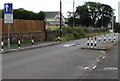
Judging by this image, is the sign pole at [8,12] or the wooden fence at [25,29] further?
the wooden fence at [25,29]

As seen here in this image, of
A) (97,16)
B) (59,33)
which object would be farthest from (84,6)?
(59,33)

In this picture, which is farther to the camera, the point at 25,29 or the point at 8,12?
the point at 25,29

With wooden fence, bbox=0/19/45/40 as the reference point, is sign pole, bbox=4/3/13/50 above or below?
above

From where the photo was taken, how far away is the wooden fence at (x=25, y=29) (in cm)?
2727

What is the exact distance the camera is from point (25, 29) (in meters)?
31.5

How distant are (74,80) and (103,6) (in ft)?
335

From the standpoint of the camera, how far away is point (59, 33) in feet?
136

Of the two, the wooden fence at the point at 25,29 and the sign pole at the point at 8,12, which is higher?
the sign pole at the point at 8,12

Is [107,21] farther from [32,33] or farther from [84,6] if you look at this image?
[32,33]

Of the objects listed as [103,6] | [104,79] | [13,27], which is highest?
[103,6]

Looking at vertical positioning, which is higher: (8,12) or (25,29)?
(8,12)

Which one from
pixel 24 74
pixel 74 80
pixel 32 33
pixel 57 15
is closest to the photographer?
pixel 74 80

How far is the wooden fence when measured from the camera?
89.5 ft

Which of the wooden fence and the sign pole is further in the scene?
the wooden fence
